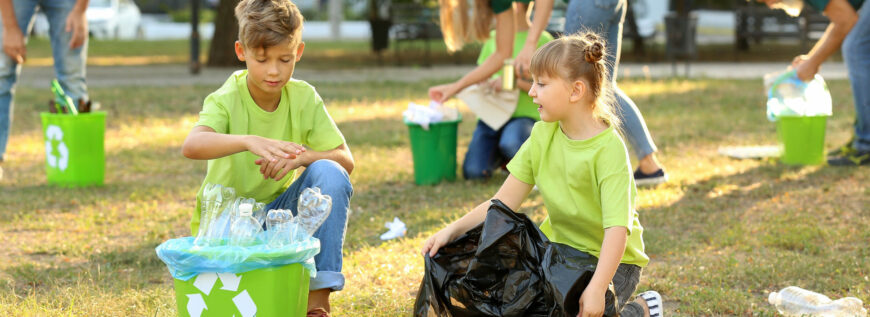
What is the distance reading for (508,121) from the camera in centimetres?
519

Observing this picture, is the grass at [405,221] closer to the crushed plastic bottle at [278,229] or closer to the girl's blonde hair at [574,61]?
the crushed plastic bottle at [278,229]

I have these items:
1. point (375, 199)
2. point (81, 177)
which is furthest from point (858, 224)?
point (81, 177)

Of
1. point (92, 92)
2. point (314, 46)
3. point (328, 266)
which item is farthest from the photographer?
point (314, 46)

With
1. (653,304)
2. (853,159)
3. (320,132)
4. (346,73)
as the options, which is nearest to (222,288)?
(320,132)

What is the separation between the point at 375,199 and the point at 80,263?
5.24 ft

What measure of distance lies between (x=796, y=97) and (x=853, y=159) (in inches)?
18.3

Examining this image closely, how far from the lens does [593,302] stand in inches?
97.4

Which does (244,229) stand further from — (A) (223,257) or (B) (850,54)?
(B) (850,54)

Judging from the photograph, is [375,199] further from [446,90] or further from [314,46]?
[314,46]

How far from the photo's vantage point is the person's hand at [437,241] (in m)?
2.71

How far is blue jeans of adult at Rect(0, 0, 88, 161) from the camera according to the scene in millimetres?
5270

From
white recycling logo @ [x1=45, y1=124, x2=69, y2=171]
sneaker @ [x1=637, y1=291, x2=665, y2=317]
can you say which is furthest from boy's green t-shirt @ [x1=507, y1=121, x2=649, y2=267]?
white recycling logo @ [x1=45, y1=124, x2=69, y2=171]

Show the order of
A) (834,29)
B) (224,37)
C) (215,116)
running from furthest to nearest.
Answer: (224,37) → (834,29) → (215,116)

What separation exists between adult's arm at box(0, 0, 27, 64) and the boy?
105 inches
